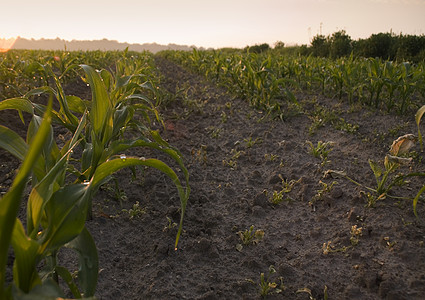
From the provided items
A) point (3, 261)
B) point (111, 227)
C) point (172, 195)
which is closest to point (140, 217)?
point (111, 227)

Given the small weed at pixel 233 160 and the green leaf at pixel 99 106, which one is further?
the small weed at pixel 233 160

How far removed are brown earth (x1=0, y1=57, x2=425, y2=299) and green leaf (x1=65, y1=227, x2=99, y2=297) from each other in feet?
1.46

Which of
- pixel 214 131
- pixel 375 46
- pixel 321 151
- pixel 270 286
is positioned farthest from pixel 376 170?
pixel 375 46

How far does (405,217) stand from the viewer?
188cm

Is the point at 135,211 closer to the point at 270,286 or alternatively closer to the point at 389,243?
the point at 270,286

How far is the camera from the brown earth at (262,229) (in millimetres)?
1472

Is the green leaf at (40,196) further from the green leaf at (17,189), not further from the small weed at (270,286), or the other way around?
the small weed at (270,286)

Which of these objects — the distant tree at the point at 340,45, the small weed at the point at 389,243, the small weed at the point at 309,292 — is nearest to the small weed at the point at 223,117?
the small weed at the point at 389,243

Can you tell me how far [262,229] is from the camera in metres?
1.94

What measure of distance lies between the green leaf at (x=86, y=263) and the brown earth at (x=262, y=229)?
0.44 metres

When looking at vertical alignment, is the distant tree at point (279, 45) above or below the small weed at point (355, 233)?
above

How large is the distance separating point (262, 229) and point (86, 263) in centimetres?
115

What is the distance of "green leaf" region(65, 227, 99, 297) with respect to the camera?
100 centimetres

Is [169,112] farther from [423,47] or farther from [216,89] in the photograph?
[423,47]
